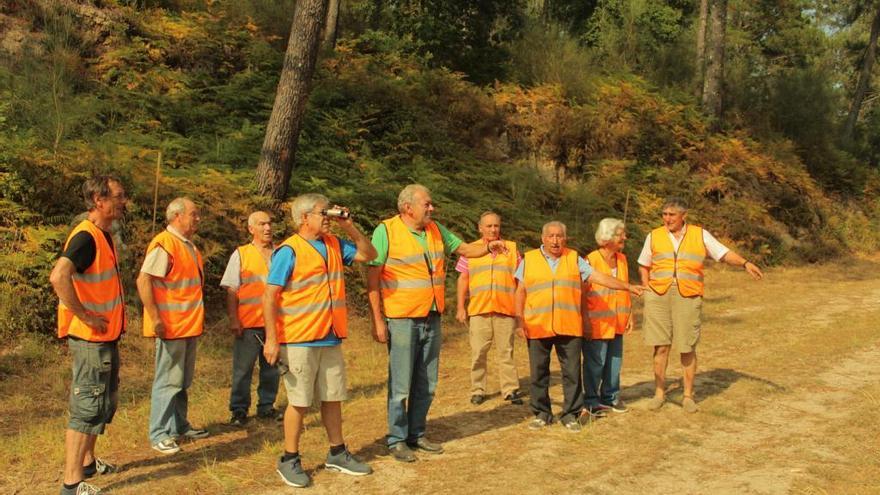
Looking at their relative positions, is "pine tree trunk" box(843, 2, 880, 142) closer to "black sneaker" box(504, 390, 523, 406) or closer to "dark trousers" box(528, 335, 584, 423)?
"black sneaker" box(504, 390, 523, 406)

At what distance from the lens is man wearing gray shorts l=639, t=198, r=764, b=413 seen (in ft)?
25.1

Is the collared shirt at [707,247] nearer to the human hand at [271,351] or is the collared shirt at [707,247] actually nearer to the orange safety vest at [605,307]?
the orange safety vest at [605,307]

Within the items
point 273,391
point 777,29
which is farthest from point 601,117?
point 777,29

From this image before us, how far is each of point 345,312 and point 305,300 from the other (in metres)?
0.31

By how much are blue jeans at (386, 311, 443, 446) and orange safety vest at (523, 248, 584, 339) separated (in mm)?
1149

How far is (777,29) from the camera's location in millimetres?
34906

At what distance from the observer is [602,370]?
7.67m

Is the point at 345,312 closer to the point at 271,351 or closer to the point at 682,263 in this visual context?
the point at 271,351

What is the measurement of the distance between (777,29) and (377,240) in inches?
1342

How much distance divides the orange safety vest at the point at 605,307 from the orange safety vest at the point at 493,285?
97 cm

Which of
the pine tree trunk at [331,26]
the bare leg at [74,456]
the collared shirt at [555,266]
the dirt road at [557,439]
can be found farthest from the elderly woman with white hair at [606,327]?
the pine tree trunk at [331,26]

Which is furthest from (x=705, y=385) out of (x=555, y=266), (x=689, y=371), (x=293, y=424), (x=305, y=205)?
(x=305, y=205)

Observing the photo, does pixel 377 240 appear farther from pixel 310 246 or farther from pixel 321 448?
pixel 321 448

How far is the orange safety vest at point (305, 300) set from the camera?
5500 mm
